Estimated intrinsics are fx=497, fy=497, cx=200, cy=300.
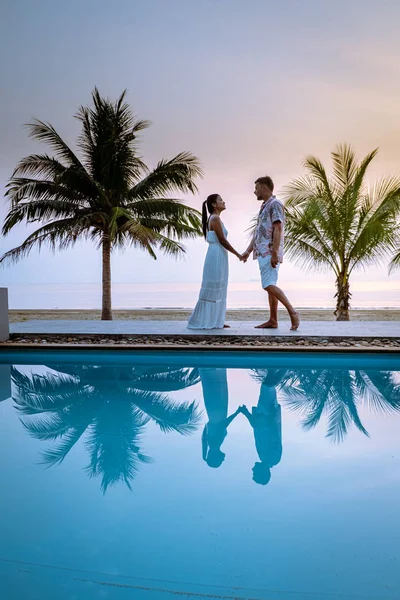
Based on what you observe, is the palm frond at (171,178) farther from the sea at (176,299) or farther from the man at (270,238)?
the sea at (176,299)

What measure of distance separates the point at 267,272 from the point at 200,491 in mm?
4584

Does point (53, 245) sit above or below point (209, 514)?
above

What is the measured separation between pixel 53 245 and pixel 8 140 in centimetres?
490

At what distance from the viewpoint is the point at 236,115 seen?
550 inches

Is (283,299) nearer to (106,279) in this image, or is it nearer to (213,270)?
(213,270)

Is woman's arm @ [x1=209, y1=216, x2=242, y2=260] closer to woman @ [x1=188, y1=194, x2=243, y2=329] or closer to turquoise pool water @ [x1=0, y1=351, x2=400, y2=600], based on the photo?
woman @ [x1=188, y1=194, x2=243, y2=329]

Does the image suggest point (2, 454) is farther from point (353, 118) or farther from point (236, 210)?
point (236, 210)

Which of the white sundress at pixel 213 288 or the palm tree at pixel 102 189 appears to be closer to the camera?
the white sundress at pixel 213 288

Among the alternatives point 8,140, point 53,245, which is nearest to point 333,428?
point 53,245

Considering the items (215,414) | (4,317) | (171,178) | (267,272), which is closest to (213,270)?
(267,272)

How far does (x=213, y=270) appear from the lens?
23.0 ft

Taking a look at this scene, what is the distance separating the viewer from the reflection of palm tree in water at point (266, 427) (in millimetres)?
2799

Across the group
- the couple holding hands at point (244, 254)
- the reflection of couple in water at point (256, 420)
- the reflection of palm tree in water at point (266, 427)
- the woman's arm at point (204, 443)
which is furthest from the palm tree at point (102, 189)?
the woman's arm at point (204, 443)

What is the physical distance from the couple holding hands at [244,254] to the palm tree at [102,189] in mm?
4115
